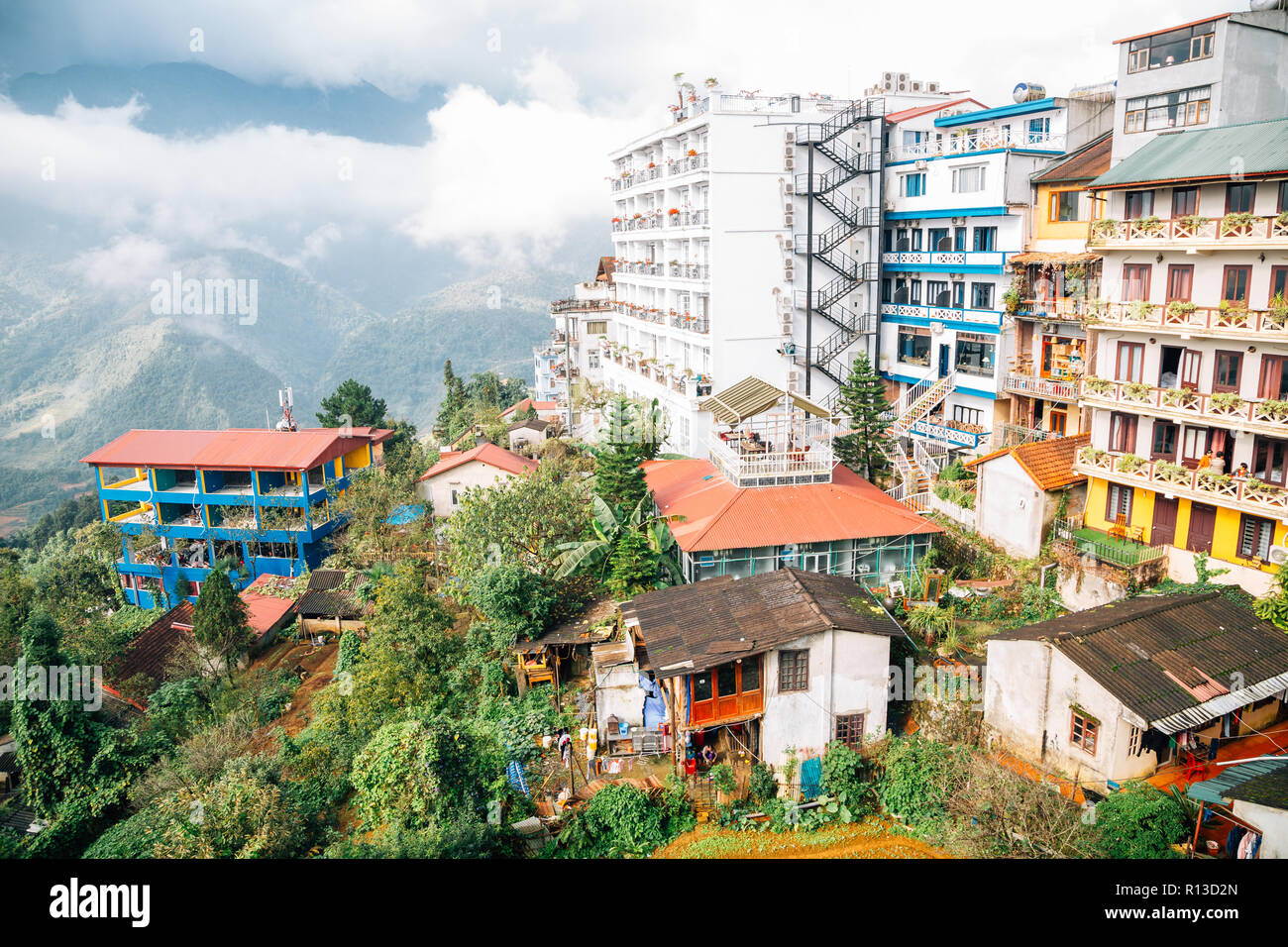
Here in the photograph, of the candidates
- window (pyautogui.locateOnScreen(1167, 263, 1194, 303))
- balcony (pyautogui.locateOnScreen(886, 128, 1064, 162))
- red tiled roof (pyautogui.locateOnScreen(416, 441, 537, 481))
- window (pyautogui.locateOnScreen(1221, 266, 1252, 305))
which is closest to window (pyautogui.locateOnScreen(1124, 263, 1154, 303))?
window (pyautogui.locateOnScreen(1167, 263, 1194, 303))

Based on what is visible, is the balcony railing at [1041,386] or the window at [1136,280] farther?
the balcony railing at [1041,386]

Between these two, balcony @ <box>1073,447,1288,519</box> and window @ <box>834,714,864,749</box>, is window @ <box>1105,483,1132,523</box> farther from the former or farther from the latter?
window @ <box>834,714,864,749</box>

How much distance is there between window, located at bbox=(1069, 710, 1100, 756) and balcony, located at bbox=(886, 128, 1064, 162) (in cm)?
2334

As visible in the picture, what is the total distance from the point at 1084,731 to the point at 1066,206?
2098cm

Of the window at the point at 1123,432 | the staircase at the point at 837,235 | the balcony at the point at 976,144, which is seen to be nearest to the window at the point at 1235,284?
the window at the point at 1123,432

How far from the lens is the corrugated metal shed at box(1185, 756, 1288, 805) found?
1278 centimetres

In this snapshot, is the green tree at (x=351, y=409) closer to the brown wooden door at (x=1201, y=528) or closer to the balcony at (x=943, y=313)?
the balcony at (x=943, y=313)

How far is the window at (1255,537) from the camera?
19672mm

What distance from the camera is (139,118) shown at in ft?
645

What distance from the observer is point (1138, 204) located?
2281 cm

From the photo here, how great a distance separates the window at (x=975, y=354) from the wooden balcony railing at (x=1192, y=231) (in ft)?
31.0
